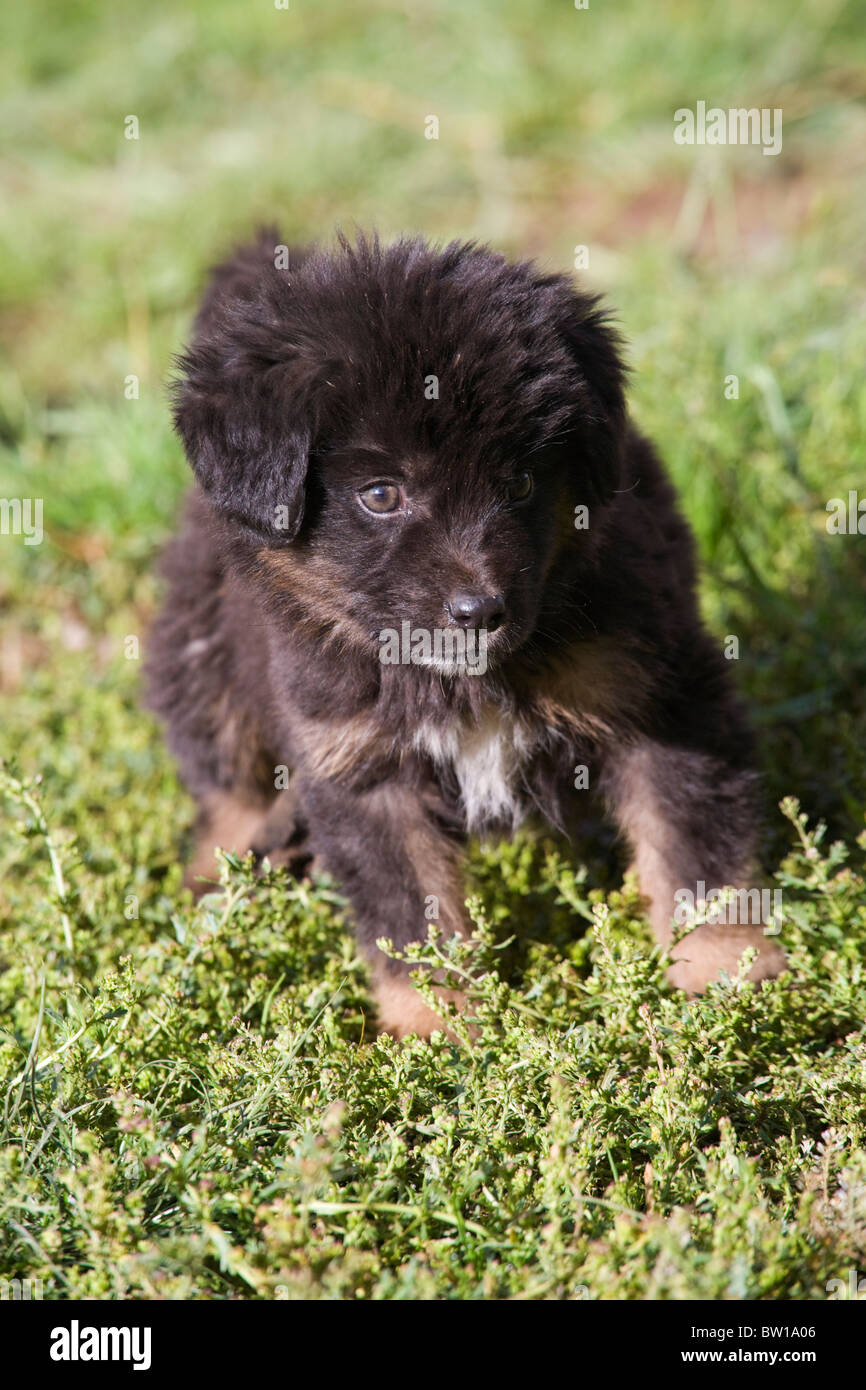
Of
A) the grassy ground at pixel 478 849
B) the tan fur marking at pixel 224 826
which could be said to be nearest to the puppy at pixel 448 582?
the grassy ground at pixel 478 849

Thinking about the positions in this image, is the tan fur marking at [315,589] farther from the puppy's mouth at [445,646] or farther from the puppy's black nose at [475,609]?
the puppy's black nose at [475,609]

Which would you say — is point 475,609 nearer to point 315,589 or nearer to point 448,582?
point 448,582

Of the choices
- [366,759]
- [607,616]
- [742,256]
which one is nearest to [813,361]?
[742,256]

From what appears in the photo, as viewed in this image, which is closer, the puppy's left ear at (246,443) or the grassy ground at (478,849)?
the grassy ground at (478,849)

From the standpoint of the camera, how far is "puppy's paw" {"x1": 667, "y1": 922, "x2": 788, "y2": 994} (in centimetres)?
336

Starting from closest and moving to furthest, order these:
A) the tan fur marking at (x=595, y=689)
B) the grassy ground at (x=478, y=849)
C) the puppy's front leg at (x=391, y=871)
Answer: the grassy ground at (x=478, y=849) → the tan fur marking at (x=595, y=689) → the puppy's front leg at (x=391, y=871)

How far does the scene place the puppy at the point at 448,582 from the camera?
2822 mm

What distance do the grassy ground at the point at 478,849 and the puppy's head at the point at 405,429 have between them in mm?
842

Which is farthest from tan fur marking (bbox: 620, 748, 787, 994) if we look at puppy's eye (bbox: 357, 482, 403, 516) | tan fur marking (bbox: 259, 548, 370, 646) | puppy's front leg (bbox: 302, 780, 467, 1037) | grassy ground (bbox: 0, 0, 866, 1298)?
puppy's eye (bbox: 357, 482, 403, 516)

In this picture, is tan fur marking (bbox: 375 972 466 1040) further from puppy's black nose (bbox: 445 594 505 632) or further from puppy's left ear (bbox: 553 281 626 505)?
puppy's left ear (bbox: 553 281 626 505)

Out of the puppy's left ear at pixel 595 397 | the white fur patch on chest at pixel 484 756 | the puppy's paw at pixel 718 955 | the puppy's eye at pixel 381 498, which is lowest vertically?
the puppy's paw at pixel 718 955

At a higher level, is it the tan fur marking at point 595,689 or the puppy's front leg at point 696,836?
the tan fur marking at point 595,689

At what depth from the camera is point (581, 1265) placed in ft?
7.93

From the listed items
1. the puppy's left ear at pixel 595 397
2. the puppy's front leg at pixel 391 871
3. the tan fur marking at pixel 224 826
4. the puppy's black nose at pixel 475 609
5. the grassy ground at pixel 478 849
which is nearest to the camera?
the grassy ground at pixel 478 849
